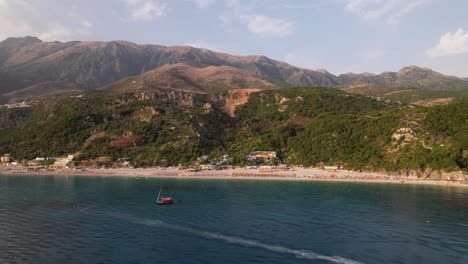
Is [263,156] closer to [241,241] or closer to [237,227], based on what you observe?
[237,227]

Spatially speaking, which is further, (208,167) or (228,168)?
(228,168)

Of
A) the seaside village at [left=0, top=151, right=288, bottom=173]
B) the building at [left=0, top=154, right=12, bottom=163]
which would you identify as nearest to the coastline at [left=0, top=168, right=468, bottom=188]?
the seaside village at [left=0, top=151, right=288, bottom=173]

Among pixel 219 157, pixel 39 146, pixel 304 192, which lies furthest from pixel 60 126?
pixel 304 192

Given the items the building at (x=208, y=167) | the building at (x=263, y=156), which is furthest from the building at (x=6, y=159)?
the building at (x=263, y=156)

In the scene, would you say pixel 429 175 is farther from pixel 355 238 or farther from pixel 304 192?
pixel 355 238

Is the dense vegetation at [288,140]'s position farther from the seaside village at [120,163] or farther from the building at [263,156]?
the building at [263,156]

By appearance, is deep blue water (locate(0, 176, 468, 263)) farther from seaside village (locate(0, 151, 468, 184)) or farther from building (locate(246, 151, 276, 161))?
building (locate(246, 151, 276, 161))

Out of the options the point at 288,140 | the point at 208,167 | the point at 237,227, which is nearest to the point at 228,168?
the point at 208,167
